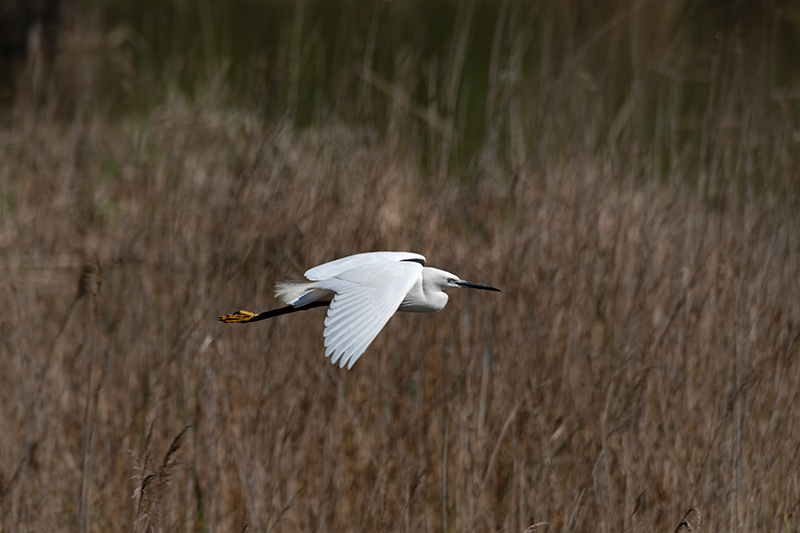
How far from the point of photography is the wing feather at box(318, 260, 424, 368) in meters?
0.98

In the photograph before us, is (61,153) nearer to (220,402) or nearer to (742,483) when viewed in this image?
(220,402)

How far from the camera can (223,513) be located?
2133mm

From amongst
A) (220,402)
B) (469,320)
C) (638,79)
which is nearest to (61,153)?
(220,402)

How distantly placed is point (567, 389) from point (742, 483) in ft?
1.53

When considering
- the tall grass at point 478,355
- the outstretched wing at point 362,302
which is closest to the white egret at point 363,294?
the outstretched wing at point 362,302

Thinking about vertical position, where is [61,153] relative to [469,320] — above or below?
above

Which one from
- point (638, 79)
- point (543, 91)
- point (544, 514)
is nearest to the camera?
point (544, 514)

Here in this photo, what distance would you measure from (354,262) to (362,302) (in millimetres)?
233

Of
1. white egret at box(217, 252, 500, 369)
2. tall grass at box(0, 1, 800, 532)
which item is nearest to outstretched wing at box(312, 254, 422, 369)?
white egret at box(217, 252, 500, 369)

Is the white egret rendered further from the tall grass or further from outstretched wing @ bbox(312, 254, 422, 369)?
the tall grass

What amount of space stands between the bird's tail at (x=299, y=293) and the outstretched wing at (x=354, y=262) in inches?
0.7

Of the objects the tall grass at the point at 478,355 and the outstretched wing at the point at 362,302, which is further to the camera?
the tall grass at the point at 478,355

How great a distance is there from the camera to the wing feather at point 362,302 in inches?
38.7

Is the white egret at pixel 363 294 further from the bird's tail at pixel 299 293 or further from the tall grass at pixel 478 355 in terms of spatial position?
the tall grass at pixel 478 355
